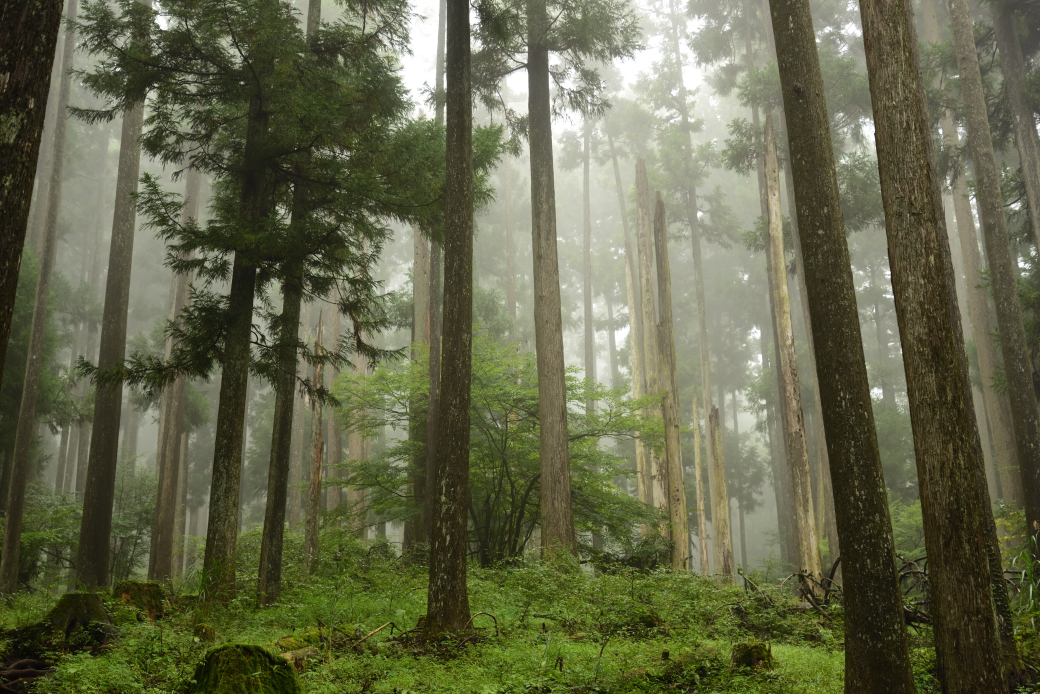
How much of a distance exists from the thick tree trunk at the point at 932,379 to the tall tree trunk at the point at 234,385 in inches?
295

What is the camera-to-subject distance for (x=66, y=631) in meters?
6.00

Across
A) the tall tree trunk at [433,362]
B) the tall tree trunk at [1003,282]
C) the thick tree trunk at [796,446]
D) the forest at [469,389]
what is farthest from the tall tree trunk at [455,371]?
the tall tree trunk at [1003,282]

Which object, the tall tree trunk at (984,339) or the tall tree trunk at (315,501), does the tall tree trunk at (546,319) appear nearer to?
the tall tree trunk at (315,501)

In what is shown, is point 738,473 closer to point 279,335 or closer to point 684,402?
point 684,402

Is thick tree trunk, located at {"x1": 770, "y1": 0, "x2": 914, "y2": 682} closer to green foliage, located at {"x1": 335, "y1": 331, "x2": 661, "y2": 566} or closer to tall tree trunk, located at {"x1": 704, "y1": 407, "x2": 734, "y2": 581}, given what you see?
green foliage, located at {"x1": 335, "y1": 331, "x2": 661, "y2": 566}

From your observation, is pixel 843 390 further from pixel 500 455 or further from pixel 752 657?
pixel 500 455

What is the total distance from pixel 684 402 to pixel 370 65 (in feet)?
92.5

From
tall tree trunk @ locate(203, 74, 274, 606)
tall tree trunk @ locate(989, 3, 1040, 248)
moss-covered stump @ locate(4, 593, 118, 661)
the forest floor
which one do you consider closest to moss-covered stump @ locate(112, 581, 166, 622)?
the forest floor

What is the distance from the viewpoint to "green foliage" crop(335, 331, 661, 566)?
1408 cm

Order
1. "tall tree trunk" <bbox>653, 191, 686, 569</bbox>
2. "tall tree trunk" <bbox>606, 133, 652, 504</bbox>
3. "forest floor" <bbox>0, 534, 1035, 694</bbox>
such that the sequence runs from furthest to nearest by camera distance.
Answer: "tall tree trunk" <bbox>606, 133, 652, 504</bbox> < "tall tree trunk" <bbox>653, 191, 686, 569</bbox> < "forest floor" <bbox>0, 534, 1035, 694</bbox>

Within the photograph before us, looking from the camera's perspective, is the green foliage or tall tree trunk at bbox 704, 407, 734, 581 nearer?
the green foliage

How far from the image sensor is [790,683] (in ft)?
18.3

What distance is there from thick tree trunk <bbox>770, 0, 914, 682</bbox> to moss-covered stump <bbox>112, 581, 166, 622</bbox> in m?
7.16

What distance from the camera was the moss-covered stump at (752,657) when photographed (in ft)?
19.9
